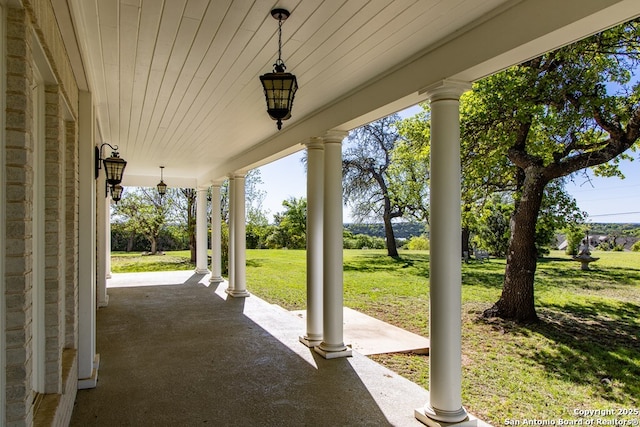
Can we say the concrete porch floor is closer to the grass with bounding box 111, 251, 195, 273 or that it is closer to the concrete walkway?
the concrete walkway

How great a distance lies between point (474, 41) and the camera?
2955mm

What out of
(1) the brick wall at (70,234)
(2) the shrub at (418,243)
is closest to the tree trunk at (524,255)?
(1) the brick wall at (70,234)

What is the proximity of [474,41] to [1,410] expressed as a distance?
322 centimetres

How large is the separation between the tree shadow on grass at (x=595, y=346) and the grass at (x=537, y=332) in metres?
0.02

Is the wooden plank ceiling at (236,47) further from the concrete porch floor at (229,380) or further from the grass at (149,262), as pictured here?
the grass at (149,262)

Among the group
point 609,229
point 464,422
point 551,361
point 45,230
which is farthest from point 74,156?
point 609,229

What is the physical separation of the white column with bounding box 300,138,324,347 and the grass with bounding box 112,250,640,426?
1037 millimetres

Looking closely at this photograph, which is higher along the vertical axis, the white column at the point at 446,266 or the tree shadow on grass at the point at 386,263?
the white column at the point at 446,266

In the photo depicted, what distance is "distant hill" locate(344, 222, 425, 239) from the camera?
2144 centimetres

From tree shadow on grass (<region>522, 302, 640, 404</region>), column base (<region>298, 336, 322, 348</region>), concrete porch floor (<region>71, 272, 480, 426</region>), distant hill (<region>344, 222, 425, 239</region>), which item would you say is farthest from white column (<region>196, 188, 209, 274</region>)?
tree shadow on grass (<region>522, 302, 640, 404</region>)

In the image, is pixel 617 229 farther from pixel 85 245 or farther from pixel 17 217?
pixel 17 217

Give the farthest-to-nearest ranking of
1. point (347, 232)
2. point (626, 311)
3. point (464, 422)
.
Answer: point (347, 232), point (626, 311), point (464, 422)

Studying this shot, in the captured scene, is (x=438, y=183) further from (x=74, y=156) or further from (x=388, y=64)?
(x=74, y=156)

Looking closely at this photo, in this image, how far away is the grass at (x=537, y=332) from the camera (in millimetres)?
5430
